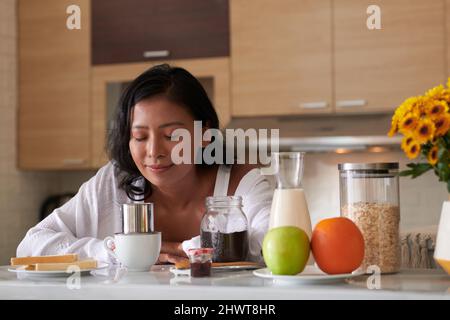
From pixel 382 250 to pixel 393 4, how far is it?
7.40 ft

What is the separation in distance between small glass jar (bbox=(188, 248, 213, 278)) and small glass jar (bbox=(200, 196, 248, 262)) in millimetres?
153

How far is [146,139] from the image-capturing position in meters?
1.73

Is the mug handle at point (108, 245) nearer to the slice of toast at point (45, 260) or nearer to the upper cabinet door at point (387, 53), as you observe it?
the slice of toast at point (45, 260)

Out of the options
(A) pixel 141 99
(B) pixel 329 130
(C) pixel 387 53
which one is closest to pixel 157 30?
(B) pixel 329 130

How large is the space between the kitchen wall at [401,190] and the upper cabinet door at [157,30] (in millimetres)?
842

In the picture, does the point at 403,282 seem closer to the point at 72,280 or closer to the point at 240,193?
the point at 72,280

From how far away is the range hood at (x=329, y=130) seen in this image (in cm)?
333

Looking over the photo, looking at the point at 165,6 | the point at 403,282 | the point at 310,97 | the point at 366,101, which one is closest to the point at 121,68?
the point at 165,6

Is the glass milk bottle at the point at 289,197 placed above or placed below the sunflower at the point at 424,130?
below

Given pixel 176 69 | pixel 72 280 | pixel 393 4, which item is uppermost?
pixel 393 4

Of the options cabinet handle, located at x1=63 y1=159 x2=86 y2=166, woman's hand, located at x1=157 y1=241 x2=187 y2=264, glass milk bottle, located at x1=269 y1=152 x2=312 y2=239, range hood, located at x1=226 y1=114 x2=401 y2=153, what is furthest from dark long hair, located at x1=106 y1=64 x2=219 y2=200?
cabinet handle, located at x1=63 y1=159 x2=86 y2=166

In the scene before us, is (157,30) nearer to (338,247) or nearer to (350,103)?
(350,103)

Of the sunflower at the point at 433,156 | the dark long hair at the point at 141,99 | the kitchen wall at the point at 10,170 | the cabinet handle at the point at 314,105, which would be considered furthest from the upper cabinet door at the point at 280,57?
the sunflower at the point at 433,156

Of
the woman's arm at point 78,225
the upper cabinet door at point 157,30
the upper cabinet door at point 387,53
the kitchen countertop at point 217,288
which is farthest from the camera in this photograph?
the upper cabinet door at point 157,30
